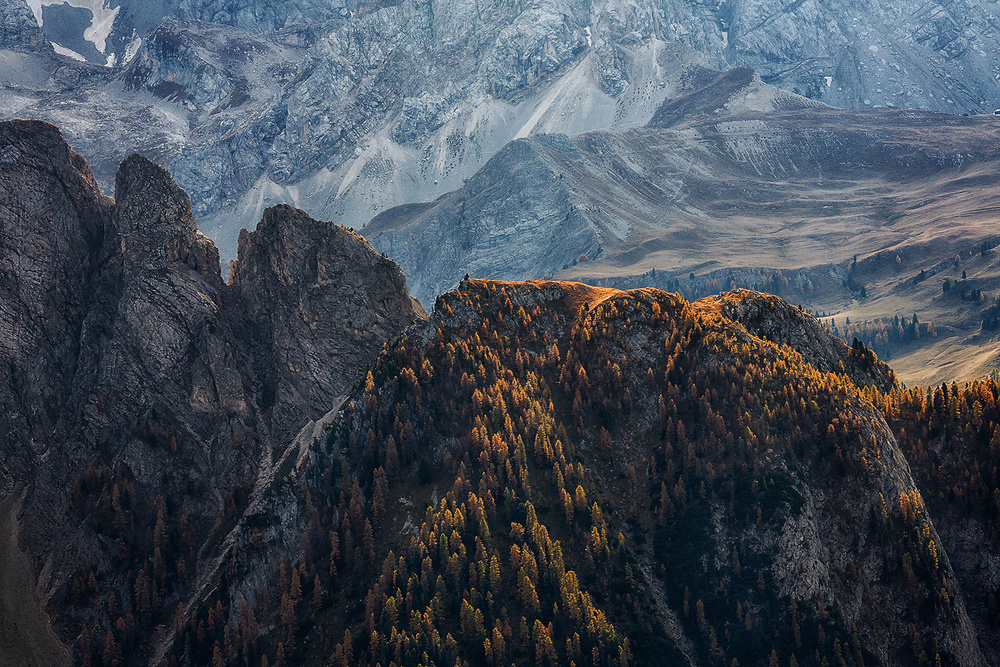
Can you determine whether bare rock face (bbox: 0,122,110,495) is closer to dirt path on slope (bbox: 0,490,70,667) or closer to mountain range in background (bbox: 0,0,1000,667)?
mountain range in background (bbox: 0,0,1000,667)

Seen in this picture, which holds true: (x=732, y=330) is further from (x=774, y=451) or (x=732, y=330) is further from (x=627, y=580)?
(x=627, y=580)

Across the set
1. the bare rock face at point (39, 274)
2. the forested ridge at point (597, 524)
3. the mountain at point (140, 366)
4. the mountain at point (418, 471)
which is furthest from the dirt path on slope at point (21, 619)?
the bare rock face at point (39, 274)

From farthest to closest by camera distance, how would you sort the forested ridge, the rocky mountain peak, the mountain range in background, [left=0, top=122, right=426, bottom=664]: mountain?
the rocky mountain peak → [left=0, top=122, right=426, bottom=664]: mountain → the mountain range in background → the forested ridge

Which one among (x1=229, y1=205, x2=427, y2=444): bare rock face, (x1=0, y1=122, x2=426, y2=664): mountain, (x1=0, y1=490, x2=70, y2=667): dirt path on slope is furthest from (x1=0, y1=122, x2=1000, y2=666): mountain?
(x1=229, y1=205, x2=427, y2=444): bare rock face

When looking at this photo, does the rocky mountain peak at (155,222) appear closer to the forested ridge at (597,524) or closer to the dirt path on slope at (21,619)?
the forested ridge at (597,524)

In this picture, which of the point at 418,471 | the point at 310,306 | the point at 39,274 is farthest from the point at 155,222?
the point at 418,471

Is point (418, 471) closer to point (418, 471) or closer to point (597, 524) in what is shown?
point (418, 471)

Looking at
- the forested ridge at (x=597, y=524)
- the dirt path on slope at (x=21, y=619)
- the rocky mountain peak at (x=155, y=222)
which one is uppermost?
the rocky mountain peak at (x=155, y=222)
